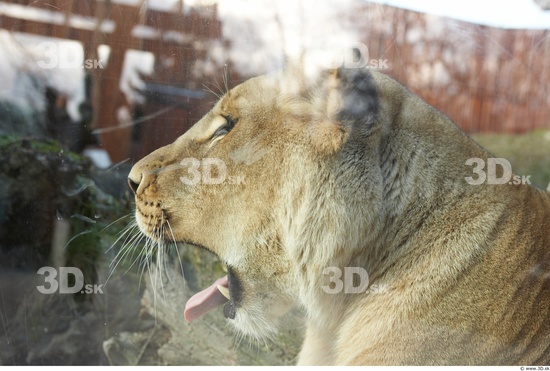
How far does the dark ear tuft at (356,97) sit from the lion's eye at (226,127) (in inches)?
12.7

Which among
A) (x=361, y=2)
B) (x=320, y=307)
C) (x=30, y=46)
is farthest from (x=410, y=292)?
(x=30, y=46)

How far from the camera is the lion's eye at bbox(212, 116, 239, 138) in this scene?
184 cm

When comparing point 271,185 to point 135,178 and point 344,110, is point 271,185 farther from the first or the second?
point 135,178

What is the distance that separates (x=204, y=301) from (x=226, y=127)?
0.58 m

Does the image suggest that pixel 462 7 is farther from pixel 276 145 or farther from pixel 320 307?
pixel 320 307

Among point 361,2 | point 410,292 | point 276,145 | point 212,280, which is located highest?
point 361,2

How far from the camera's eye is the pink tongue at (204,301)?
Result: 2012mm

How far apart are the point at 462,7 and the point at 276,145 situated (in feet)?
2.27

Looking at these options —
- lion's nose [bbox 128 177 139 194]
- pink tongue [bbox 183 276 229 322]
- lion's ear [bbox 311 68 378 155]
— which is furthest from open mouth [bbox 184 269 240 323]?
lion's ear [bbox 311 68 378 155]

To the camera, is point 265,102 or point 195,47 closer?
point 265,102

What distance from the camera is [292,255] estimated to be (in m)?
1.76

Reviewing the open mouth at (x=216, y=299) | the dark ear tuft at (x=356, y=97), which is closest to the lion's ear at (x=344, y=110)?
the dark ear tuft at (x=356, y=97)

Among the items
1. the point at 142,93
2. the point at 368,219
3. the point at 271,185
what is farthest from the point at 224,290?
the point at 142,93

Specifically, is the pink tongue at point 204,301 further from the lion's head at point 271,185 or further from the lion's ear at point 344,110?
the lion's ear at point 344,110
